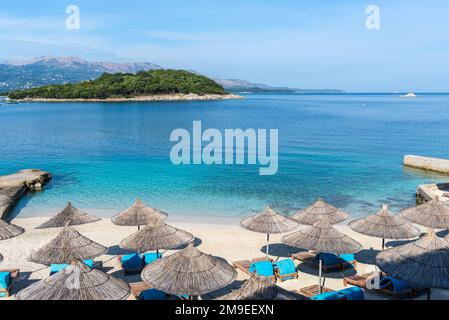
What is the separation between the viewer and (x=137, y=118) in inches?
3438

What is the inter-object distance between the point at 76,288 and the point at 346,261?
9.52 meters

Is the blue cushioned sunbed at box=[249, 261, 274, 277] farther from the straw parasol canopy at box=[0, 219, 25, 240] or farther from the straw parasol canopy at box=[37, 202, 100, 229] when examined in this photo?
the straw parasol canopy at box=[0, 219, 25, 240]

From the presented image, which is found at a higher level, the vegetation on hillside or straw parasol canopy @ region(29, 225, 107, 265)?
the vegetation on hillside

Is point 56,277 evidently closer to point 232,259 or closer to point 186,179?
point 232,259

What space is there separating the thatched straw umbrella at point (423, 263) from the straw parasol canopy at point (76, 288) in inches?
272

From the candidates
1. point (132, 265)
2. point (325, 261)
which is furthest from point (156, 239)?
point (325, 261)

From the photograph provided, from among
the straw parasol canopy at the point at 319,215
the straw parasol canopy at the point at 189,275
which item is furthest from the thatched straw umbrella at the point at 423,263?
the straw parasol canopy at the point at 319,215

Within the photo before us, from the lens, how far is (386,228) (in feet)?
46.6

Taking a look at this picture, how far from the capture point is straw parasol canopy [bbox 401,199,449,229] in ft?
51.4

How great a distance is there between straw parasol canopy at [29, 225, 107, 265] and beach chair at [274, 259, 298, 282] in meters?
5.75

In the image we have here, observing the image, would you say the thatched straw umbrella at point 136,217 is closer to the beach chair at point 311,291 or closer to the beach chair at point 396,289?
the beach chair at point 311,291

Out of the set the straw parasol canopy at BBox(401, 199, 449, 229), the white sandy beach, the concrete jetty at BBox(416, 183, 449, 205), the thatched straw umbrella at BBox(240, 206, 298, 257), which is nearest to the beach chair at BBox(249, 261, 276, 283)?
the white sandy beach

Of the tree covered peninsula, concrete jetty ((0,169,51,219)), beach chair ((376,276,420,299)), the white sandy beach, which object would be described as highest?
the tree covered peninsula

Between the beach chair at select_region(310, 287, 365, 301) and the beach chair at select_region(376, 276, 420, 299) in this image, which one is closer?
the beach chair at select_region(310, 287, 365, 301)
